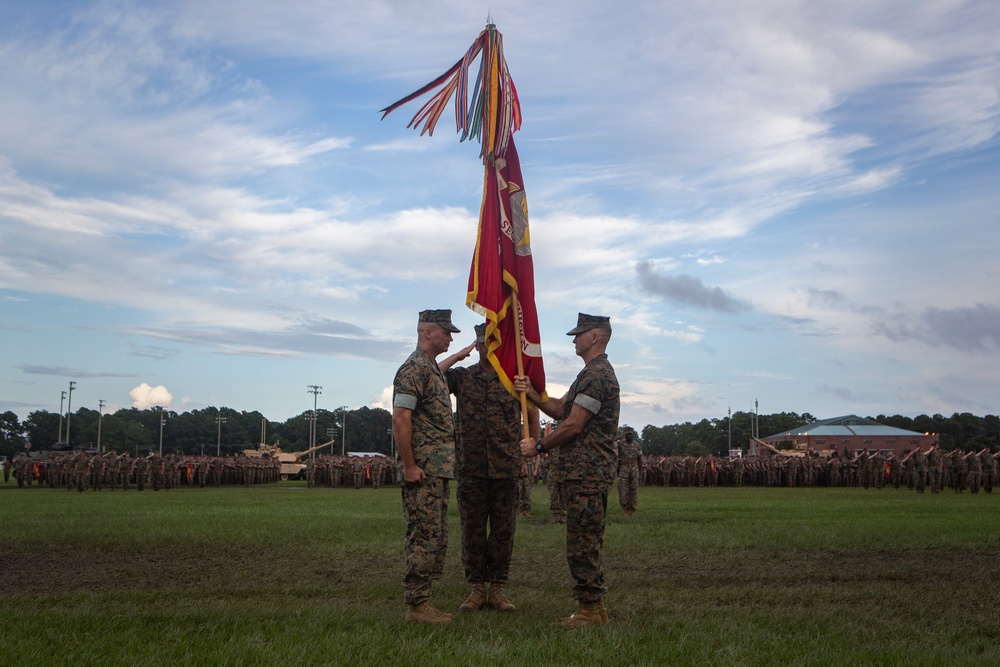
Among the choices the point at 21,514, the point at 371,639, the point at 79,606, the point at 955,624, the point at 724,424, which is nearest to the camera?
the point at 371,639

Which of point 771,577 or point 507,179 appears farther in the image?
point 771,577

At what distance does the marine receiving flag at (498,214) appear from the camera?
6965 mm

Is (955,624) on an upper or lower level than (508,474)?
lower

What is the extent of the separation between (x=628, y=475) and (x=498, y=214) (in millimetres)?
11604

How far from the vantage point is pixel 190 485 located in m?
40.8

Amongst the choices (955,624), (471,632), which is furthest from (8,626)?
(955,624)

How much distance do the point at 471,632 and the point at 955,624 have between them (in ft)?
11.1

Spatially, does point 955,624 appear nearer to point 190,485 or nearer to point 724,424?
point 190,485

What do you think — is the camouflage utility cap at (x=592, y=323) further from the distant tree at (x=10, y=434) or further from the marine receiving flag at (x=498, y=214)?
the distant tree at (x=10, y=434)

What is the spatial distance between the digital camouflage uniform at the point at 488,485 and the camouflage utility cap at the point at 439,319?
76cm

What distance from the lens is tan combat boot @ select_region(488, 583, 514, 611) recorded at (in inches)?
257

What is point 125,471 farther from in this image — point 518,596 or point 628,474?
point 518,596

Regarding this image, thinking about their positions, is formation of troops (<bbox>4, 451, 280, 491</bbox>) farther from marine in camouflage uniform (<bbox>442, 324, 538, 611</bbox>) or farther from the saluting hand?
the saluting hand

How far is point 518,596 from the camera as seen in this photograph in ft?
24.2
